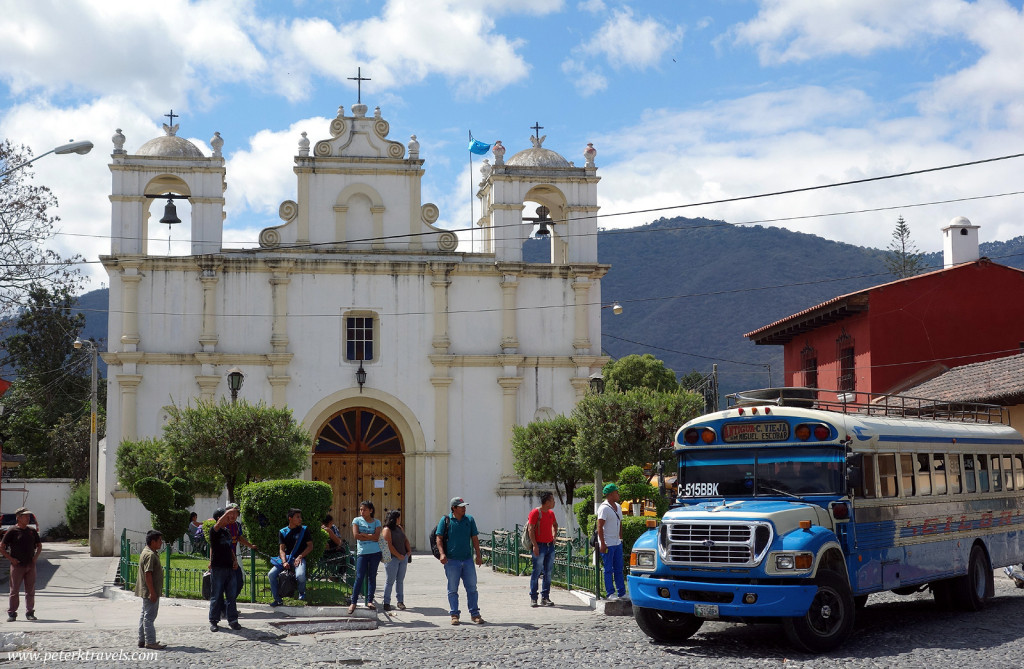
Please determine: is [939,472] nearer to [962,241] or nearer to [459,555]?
→ [459,555]

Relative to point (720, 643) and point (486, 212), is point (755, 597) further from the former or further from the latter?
point (486, 212)

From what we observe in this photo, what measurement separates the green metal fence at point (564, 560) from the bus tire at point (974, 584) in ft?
16.2

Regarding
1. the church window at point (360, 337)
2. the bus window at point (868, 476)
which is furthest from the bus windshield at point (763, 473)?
the church window at point (360, 337)

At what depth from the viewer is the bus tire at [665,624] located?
13062 millimetres

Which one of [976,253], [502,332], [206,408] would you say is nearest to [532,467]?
[502,332]

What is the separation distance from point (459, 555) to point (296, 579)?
288 centimetres

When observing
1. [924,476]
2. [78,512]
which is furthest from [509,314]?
[78,512]

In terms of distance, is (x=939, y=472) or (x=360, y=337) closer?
(x=939, y=472)

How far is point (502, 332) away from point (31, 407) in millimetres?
31411

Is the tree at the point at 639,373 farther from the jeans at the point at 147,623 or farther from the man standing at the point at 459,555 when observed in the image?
the jeans at the point at 147,623

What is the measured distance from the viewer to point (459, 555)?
49.7 feet

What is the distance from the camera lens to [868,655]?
1195 centimetres

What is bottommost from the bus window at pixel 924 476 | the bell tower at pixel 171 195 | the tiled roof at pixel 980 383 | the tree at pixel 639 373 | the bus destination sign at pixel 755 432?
the bus window at pixel 924 476

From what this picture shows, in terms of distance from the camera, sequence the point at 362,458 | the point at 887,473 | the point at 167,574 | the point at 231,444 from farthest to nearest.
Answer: the point at 362,458 → the point at 231,444 → the point at 167,574 → the point at 887,473
